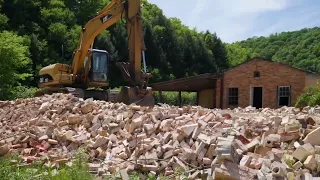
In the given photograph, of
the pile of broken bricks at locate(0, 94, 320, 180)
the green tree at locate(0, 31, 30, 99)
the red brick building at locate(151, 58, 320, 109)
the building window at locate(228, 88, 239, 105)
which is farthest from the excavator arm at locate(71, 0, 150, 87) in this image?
the green tree at locate(0, 31, 30, 99)

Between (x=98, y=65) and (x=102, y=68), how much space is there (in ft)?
0.59

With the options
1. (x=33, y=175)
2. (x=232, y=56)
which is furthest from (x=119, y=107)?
(x=232, y=56)

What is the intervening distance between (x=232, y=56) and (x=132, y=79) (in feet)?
182

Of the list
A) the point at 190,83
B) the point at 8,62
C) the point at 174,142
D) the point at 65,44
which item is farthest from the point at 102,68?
the point at 65,44

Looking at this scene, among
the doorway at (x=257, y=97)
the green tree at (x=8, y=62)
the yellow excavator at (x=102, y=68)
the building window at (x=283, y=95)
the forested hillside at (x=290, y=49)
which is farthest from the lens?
the forested hillside at (x=290, y=49)

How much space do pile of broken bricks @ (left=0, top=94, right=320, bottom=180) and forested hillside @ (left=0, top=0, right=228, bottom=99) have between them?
674 inches

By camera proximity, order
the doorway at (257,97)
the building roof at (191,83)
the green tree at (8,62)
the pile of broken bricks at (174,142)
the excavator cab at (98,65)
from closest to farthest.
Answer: the pile of broken bricks at (174,142)
the excavator cab at (98,65)
the doorway at (257,97)
the building roof at (191,83)
the green tree at (8,62)

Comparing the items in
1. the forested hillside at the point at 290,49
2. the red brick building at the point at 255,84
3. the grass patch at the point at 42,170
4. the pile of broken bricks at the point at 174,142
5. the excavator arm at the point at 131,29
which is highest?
the forested hillside at the point at 290,49

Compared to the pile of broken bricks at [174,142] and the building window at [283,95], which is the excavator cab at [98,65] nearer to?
the pile of broken bricks at [174,142]

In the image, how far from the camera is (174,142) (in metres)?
6.85

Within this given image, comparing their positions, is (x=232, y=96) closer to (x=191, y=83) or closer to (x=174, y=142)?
(x=191, y=83)

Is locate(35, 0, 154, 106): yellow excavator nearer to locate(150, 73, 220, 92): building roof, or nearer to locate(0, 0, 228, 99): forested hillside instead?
locate(150, 73, 220, 92): building roof

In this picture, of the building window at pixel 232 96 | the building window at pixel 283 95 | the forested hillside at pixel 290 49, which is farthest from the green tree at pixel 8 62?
the forested hillside at pixel 290 49

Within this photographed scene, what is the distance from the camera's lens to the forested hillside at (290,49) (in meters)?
49.5
